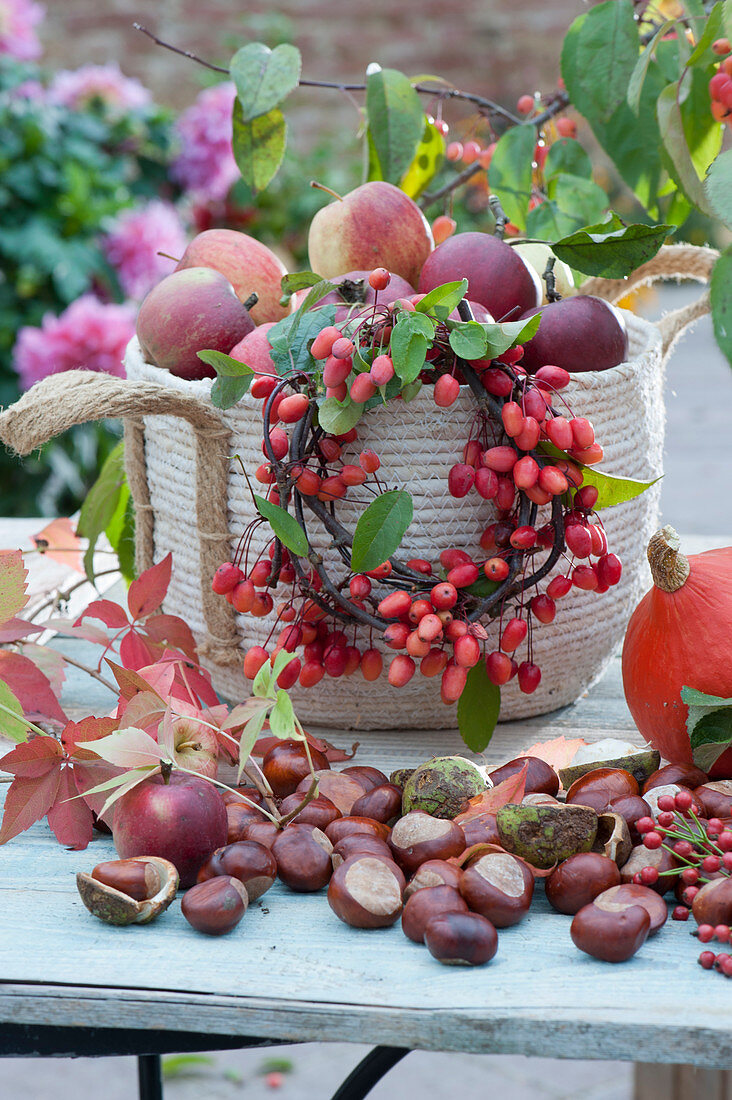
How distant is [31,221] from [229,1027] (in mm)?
1760

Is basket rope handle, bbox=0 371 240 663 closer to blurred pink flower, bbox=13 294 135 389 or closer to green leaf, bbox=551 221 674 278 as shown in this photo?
green leaf, bbox=551 221 674 278

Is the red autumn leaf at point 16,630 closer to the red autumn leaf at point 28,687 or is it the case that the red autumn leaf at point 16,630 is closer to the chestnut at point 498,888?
the red autumn leaf at point 28,687

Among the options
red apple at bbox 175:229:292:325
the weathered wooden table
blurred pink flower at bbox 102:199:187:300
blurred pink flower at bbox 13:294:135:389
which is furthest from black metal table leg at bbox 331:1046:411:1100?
blurred pink flower at bbox 102:199:187:300

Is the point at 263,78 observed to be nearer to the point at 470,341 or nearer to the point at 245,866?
the point at 470,341

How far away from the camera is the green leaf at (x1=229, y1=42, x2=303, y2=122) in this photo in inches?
36.8

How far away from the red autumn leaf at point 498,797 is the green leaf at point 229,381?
296 millimetres

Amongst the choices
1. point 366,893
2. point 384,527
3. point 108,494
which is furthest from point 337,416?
point 108,494

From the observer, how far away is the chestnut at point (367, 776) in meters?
0.68

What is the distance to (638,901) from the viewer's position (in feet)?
1.78

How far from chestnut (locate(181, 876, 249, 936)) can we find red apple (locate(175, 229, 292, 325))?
1.62 ft

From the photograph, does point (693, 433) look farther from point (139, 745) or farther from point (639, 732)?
point (139, 745)

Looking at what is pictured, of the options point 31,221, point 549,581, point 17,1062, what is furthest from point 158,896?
point 31,221

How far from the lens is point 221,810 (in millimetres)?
607

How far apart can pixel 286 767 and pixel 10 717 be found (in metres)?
0.17
